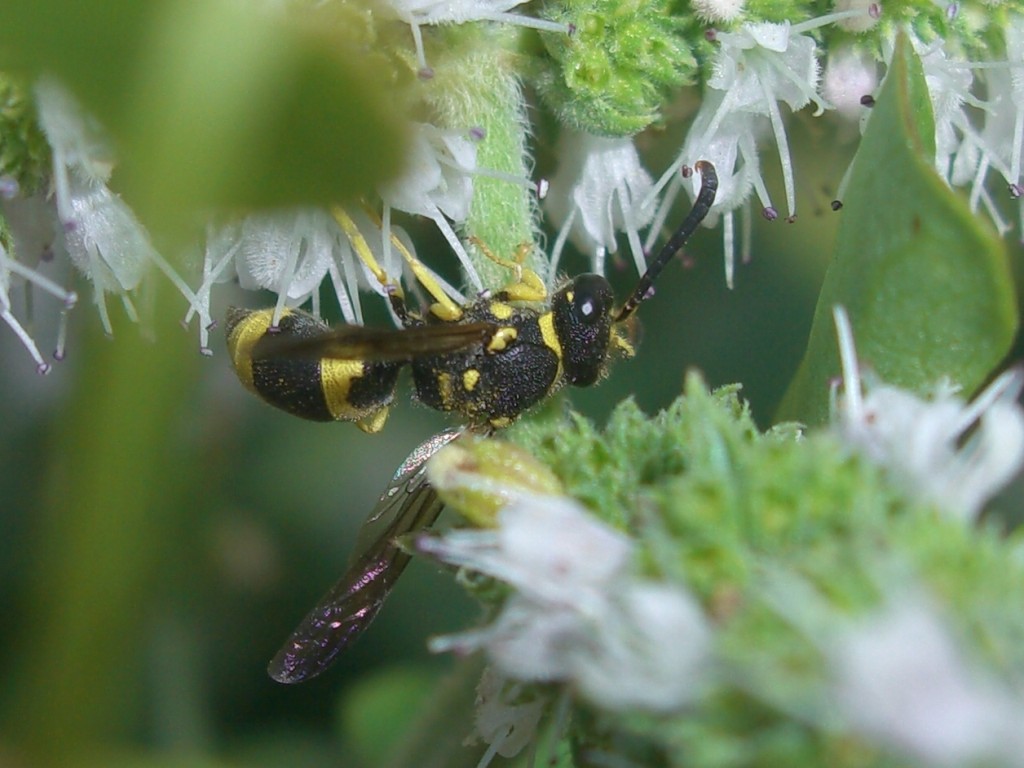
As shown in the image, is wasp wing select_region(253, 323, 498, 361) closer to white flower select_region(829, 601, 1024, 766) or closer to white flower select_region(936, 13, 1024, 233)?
white flower select_region(936, 13, 1024, 233)

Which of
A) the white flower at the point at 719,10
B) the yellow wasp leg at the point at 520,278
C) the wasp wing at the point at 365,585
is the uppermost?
the white flower at the point at 719,10

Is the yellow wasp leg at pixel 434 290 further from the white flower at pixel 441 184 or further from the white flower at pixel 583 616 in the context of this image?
the white flower at pixel 583 616

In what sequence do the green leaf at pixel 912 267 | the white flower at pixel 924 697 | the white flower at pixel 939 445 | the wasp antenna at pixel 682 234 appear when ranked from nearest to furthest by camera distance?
the white flower at pixel 924 697, the white flower at pixel 939 445, the green leaf at pixel 912 267, the wasp antenna at pixel 682 234

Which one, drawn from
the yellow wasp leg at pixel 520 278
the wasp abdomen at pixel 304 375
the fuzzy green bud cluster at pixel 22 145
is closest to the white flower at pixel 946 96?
the yellow wasp leg at pixel 520 278

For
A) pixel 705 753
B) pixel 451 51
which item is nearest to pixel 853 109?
pixel 451 51

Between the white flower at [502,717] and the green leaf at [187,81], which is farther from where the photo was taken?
the white flower at [502,717]
